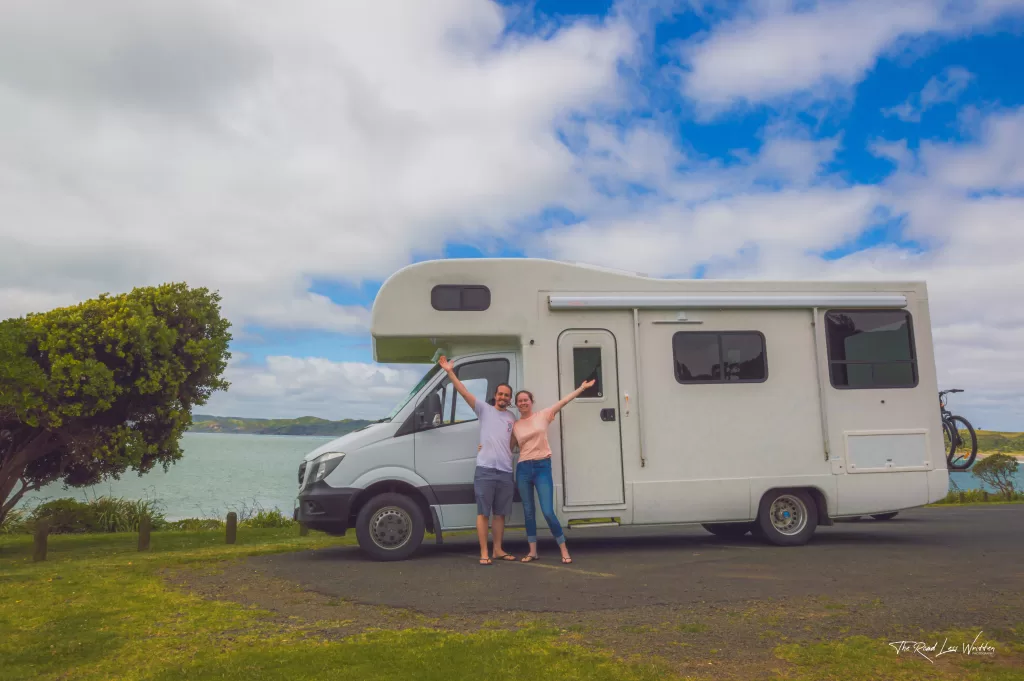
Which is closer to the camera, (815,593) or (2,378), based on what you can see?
(815,593)

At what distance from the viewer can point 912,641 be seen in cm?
459

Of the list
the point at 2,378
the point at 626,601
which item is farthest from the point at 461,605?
the point at 2,378

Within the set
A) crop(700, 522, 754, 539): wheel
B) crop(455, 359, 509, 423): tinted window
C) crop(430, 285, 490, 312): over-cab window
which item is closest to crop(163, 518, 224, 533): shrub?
crop(455, 359, 509, 423): tinted window

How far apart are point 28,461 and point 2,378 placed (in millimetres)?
4264

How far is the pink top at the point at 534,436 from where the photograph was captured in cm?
754

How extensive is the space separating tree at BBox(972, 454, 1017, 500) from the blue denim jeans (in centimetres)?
1890

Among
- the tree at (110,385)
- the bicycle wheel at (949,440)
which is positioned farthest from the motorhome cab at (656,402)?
the tree at (110,385)

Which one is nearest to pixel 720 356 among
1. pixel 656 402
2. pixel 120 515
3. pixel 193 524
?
pixel 656 402

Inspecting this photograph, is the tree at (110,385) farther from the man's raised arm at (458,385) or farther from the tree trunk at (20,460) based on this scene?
the man's raised arm at (458,385)

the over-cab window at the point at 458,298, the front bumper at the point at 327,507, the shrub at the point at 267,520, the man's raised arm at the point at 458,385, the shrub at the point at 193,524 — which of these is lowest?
the shrub at the point at 193,524

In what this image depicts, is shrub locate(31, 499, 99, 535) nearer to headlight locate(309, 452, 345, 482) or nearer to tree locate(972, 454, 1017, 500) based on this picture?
headlight locate(309, 452, 345, 482)

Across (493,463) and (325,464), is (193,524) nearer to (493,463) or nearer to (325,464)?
(325,464)

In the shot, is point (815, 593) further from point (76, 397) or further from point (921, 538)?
point (76, 397)

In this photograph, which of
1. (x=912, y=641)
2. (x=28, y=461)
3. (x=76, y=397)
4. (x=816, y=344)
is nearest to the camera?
(x=912, y=641)
